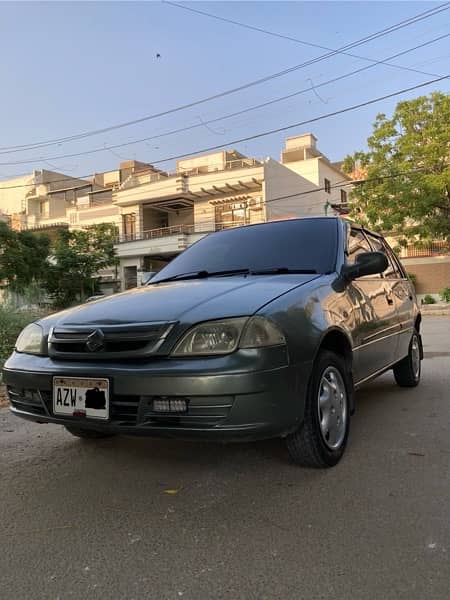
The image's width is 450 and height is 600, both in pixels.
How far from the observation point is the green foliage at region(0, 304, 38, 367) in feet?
24.5

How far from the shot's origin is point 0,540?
2.41 meters

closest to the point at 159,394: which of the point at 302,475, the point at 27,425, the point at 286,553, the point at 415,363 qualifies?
the point at 286,553

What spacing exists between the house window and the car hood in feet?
110

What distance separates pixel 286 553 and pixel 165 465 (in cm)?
121

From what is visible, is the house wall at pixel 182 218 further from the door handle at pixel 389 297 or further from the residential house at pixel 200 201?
the door handle at pixel 389 297

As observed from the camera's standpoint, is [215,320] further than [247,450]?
No

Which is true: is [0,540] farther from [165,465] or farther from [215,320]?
[215,320]

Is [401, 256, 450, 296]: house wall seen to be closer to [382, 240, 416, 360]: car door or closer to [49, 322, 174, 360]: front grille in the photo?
[382, 240, 416, 360]: car door

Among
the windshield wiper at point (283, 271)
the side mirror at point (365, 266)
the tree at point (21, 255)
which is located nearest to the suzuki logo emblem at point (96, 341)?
the windshield wiper at point (283, 271)

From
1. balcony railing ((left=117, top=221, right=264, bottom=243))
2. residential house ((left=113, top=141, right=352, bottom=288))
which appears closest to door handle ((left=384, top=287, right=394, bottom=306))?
residential house ((left=113, top=141, right=352, bottom=288))

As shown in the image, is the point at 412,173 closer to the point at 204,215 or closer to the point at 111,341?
the point at 204,215

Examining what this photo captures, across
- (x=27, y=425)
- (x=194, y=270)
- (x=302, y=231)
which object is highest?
(x=302, y=231)

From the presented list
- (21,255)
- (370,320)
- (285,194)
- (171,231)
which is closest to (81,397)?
(370,320)

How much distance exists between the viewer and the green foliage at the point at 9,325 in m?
7.47
